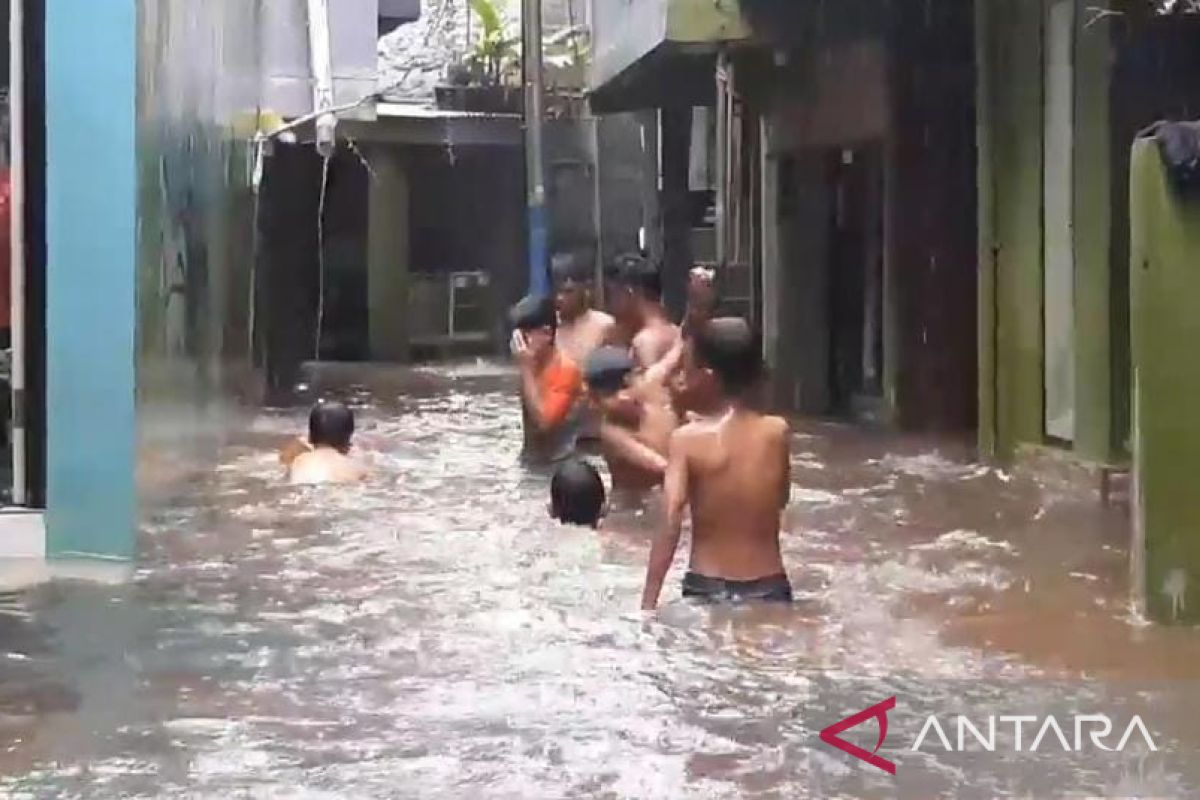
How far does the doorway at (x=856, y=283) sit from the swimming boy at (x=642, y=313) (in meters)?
4.23

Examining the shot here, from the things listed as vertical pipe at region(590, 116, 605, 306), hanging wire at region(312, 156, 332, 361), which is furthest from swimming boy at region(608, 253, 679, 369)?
vertical pipe at region(590, 116, 605, 306)

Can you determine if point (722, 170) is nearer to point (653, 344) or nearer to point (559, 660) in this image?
point (653, 344)

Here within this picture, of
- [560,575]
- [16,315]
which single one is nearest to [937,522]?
[560,575]

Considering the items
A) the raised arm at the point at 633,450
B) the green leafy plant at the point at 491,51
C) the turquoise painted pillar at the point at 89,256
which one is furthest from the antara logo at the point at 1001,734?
the green leafy plant at the point at 491,51

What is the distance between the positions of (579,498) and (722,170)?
1075 cm

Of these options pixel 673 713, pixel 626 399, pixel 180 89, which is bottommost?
pixel 673 713

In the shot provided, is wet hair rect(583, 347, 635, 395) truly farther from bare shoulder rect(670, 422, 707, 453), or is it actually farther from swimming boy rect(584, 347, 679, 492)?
bare shoulder rect(670, 422, 707, 453)

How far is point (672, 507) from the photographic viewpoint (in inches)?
273

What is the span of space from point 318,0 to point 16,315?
13.0m

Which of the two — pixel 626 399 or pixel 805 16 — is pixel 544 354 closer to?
pixel 626 399

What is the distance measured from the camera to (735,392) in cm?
694

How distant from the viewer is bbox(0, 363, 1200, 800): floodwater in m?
5.18

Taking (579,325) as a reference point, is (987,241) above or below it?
above

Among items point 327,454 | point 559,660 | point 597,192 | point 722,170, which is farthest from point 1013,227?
point 597,192
